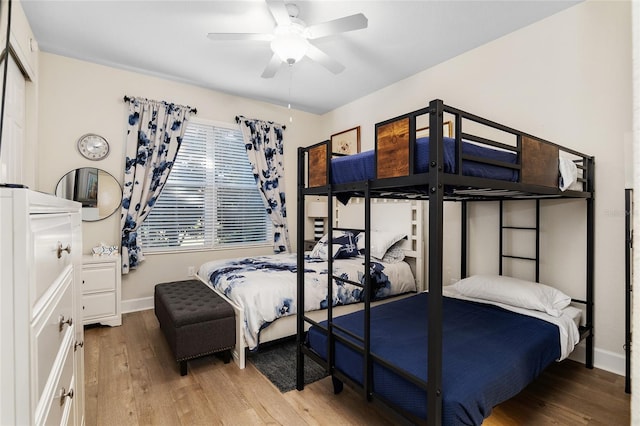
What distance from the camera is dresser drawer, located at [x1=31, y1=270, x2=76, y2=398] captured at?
0.68 metres

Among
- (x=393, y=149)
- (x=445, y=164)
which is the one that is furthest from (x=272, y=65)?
(x=445, y=164)

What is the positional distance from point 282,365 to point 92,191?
2.86m

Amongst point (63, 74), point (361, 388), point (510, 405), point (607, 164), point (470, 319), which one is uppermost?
point (63, 74)

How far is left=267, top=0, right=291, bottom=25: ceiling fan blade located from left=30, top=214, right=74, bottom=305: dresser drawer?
1.81 metres

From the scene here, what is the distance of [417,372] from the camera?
150cm

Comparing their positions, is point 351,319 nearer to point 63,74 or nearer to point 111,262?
point 111,262

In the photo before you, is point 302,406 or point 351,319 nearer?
point 302,406

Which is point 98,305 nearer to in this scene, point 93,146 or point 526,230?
point 93,146

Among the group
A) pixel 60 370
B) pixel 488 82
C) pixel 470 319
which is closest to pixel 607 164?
pixel 488 82

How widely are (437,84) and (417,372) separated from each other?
10.2 ft

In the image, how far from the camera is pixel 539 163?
1959mm

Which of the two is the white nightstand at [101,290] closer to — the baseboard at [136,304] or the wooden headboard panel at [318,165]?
the baseboard at [136,304]

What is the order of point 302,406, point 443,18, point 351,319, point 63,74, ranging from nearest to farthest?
1. point 302,406
2. point 351,319
3. point 443,18
4. point 63,74

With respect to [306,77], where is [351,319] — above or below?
below
